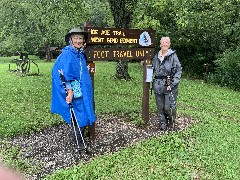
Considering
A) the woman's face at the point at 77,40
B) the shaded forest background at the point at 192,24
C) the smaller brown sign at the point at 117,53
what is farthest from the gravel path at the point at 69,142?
the shaded forest background at the point at 192,24

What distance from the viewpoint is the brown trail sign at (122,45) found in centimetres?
661

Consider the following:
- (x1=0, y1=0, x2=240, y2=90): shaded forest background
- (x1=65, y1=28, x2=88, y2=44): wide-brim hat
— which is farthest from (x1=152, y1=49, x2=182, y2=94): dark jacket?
(x1=0, y1=0, x2=240, y2=90): shaded forest background

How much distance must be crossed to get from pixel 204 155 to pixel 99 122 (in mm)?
2742

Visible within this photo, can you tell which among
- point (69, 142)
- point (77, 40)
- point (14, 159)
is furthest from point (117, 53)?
point (14, 159)

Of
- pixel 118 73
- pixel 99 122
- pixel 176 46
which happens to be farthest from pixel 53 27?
pixel 99 122

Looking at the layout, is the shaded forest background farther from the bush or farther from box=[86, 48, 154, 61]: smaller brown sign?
box=[86, 48, 154, 61]: smaller brown sign

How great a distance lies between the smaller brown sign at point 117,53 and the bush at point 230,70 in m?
8.57

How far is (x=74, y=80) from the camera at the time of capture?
598 centimetres

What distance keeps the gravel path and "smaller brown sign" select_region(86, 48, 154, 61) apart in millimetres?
1533

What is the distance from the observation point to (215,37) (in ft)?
57.7

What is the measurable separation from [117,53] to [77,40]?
1284 millimetres

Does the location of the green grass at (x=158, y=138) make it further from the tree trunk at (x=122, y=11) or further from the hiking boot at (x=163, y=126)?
the tree trunk at (x=122, y=11)

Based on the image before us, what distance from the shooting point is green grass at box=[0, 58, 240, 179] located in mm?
5336

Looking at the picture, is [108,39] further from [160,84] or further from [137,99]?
[137,99]
